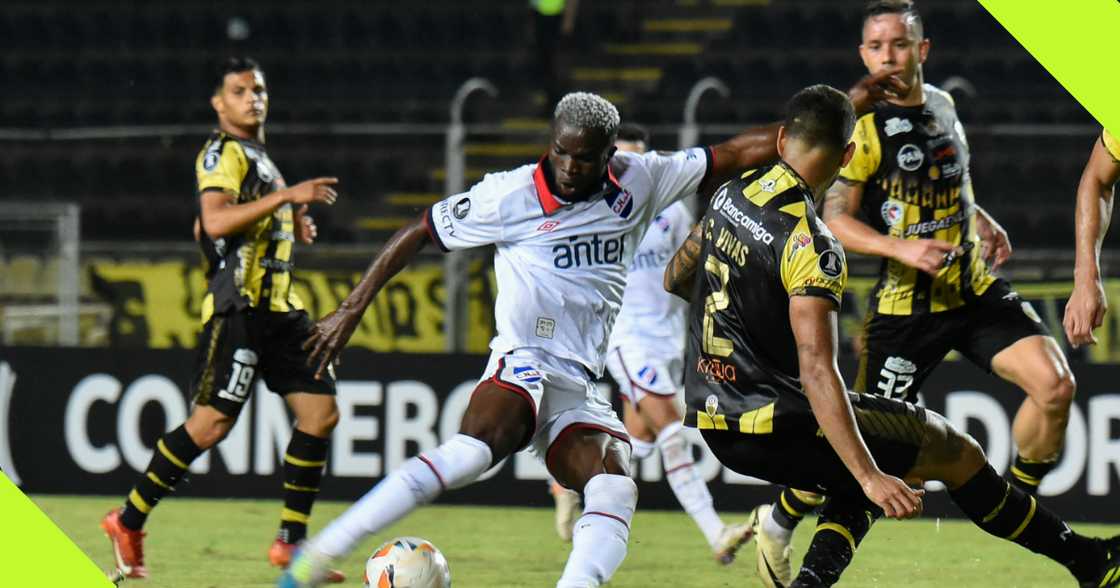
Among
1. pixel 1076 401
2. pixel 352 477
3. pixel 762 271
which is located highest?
pixel 762 271

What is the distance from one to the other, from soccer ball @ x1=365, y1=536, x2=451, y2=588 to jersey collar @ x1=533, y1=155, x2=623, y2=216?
123 centimetres

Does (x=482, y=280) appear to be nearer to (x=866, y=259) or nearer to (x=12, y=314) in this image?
(x=866, y=259)

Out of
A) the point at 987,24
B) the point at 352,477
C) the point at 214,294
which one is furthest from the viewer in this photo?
the point at 987,24

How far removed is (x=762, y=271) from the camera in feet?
16.1

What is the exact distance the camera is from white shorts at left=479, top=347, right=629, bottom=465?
5.32 metres

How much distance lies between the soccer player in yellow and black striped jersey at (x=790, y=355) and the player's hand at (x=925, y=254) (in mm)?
721

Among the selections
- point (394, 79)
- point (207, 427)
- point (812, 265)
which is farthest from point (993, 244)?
point (394, 79)

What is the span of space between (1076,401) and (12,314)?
703cm

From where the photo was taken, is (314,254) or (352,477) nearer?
(352,477)

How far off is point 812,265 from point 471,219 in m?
1.32

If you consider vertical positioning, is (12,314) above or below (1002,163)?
below

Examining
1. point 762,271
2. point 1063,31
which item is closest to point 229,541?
point 762,271

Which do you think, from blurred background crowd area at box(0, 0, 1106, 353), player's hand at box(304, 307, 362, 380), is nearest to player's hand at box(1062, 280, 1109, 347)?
player's hand at box(304, 307, 362, 380)

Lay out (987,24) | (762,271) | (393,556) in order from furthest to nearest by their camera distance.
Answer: (987,24) < (393,556) < (762,271)
